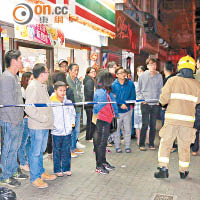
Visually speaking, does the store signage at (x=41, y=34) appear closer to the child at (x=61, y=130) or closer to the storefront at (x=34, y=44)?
the storefront at (x=34, y=44)

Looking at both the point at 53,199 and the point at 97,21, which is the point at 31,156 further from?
the point at 97,21

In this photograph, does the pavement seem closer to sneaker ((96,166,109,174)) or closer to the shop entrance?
sneaker ((96,166,109,174))

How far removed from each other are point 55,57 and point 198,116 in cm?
378

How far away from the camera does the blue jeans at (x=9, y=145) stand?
16.1ft

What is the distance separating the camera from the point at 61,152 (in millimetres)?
5434

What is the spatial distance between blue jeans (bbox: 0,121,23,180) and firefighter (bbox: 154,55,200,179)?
241cm

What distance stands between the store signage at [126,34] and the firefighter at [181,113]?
6177 mm

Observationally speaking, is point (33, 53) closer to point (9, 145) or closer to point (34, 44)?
point (34, 44)

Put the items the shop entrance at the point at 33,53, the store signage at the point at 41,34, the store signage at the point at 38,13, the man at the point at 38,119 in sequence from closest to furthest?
the man at the point at 38,119
the store signage at the point at 38,13
the store signage at the point at 41,34
the shop entrance at the point at 33,53

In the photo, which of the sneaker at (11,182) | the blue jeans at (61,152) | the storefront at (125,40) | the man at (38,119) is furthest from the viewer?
the storefront at (125,40)

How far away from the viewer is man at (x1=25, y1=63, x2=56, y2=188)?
4.74m

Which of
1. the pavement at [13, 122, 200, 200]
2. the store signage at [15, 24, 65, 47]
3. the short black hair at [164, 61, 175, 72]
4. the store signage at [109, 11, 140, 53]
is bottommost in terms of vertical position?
the pavement at [13, 122, 200, 200]

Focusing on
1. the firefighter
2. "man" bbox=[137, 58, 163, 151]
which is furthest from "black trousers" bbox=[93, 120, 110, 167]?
"man" bbox=[137, 58, 163, 151]

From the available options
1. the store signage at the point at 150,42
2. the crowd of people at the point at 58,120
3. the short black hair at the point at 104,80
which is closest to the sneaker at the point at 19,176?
the crowd of people at the point at 58,120
